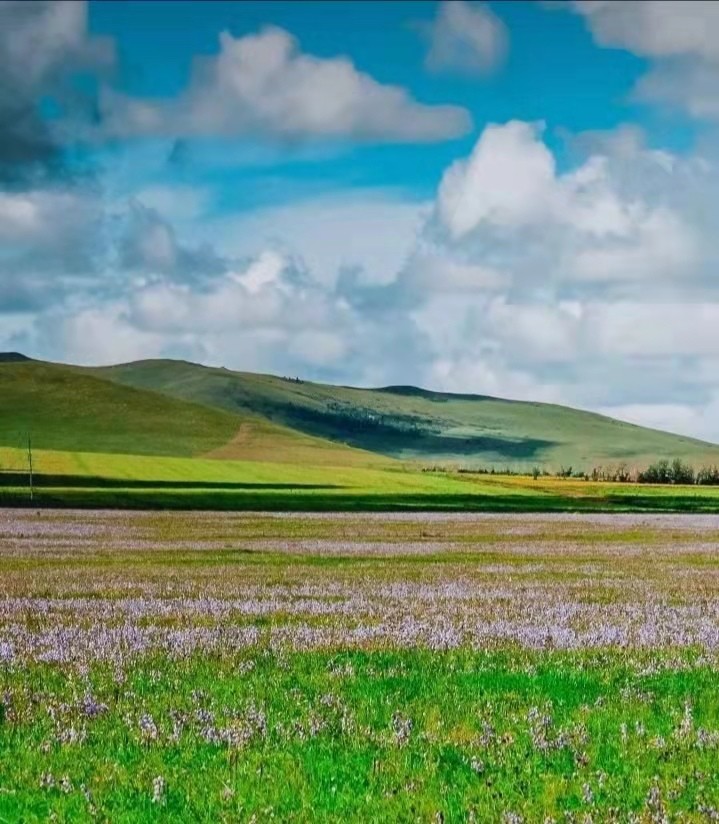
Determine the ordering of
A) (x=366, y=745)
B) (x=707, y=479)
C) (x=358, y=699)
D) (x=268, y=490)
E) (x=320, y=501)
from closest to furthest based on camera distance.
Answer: (x=366, y=745) < (x=358, y=699) < (x=320, y=501) < (x=268, y=490) < (x=707, y=479)

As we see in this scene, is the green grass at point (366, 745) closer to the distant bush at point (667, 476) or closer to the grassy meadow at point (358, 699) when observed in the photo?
the grassy meadow at point (358, 699)

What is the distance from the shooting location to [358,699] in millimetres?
11094

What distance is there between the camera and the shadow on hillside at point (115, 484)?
96250 mm

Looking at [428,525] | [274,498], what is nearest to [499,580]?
[428,525]

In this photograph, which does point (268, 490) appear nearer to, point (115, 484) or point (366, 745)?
point (115, 484)

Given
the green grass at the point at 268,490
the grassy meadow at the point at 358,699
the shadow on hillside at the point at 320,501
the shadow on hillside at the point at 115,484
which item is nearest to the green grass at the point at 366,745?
the grassy meadow at the point at 358,699

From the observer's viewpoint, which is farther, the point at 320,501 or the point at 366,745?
the point at 320,501

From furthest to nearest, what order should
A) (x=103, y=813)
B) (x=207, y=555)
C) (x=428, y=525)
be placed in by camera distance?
(x=428, y=525), (x=207, y=555), (x=103, y=813)

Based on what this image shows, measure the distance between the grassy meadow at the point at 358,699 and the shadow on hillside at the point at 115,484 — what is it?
73.2 meters

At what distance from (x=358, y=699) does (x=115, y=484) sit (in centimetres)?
9137

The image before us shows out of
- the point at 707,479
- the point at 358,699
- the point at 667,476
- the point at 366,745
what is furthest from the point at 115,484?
the point at 366,745

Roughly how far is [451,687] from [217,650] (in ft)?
12.4

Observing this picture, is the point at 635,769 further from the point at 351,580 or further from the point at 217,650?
the point at 351,580

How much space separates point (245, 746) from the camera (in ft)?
30.9
